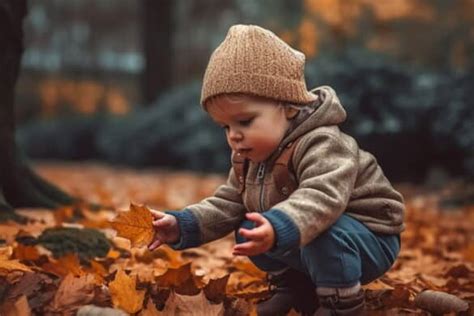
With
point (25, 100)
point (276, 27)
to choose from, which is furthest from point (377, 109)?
point (25, 100)

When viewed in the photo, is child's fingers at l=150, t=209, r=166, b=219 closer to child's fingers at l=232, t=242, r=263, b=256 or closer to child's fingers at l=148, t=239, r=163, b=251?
child's fingers at l=148, t=239, r=163, b=251

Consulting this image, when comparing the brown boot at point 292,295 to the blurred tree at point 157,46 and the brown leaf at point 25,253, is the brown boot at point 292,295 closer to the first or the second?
the brown leaf at point 25,253

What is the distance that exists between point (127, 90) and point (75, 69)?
121 centimetres

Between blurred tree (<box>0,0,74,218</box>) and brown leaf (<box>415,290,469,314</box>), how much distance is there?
1867 millimetres

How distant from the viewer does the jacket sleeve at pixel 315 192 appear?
1.91 m

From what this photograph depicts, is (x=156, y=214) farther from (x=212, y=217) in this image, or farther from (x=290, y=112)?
(x=290, y=112)

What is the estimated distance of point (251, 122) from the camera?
6.94ft

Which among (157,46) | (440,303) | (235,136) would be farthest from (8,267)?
(157,46)

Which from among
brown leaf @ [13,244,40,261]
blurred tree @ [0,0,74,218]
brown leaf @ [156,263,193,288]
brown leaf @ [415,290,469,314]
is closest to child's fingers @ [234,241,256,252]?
brown leaf @ [156,263,193,288]

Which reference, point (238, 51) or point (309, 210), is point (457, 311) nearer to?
point (309, 210)

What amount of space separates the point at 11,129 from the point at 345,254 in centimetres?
221

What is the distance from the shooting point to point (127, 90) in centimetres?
1584

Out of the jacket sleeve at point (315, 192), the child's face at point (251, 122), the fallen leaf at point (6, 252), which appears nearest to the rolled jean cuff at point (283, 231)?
the jacket sleeve at point (315, 192)

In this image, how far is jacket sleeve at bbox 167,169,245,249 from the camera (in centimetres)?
230
